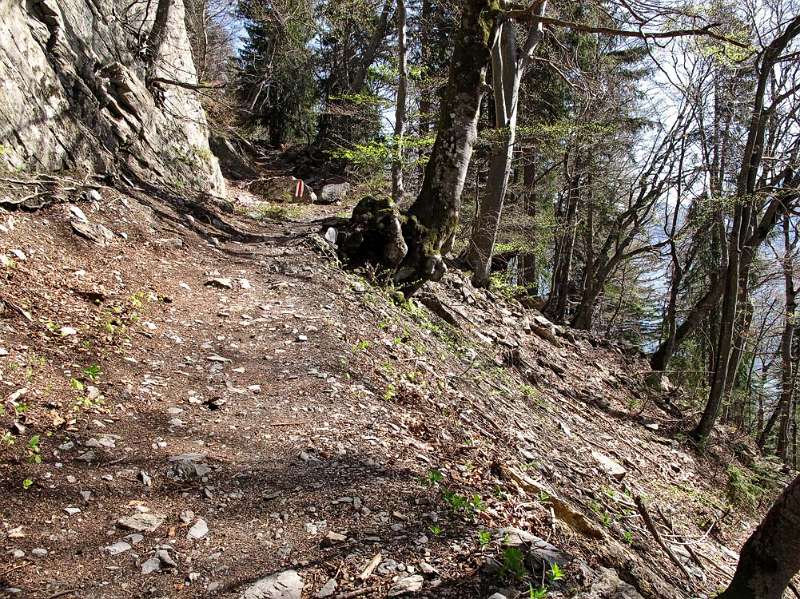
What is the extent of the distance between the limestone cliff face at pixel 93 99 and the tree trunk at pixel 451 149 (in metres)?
4.17

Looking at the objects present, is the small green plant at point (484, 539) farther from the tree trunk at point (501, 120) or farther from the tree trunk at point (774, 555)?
the tree trunk at point (501, 120)

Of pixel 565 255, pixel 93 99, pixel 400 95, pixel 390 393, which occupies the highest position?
pixel 400 95

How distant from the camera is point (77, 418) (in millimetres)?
3070

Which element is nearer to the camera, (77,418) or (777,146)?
(77,418)

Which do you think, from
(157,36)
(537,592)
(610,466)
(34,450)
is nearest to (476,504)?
(537,592)

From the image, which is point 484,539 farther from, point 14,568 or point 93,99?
point 93,99

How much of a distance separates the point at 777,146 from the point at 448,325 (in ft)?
31.0

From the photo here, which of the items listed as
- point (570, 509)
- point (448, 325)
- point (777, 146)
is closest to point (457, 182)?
point (448, 325)

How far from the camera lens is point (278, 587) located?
226 cm

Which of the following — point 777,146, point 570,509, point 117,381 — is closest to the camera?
point 117,381

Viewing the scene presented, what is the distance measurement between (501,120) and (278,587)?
891 centimetres

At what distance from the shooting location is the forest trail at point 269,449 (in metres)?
2.40

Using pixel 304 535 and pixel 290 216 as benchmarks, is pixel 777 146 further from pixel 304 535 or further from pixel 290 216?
pixel 304 535

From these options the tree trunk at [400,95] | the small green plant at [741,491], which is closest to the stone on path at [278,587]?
the small green plant at [741,491]
